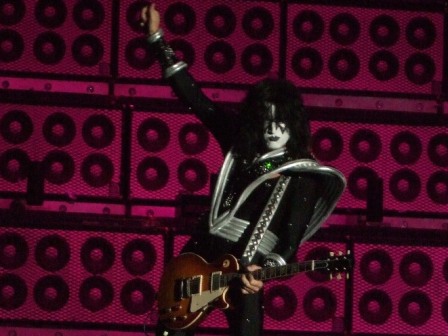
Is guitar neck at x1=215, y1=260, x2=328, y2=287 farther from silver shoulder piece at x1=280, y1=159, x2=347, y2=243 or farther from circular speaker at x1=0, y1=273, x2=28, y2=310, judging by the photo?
circular speaker at x1=0, y1=273, x2=28, y2=310

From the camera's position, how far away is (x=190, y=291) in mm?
3225

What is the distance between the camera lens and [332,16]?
4762 mm

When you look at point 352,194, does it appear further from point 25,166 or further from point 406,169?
point 25,166

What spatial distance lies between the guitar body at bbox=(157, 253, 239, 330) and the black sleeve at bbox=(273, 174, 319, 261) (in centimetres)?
20

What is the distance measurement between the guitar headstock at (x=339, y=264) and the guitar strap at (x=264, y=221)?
0.27 metres

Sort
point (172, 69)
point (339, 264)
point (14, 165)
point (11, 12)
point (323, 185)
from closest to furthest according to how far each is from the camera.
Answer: point (339, 264) < point (323, 185) < point (172, 69) < point (14, 165) < point (11, 12)

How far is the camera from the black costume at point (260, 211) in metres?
3.21

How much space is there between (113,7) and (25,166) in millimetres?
881

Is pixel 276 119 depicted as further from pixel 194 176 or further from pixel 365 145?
pixel 365 145

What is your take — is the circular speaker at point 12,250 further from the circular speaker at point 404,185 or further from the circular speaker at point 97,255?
the circular speaker at point 404,185

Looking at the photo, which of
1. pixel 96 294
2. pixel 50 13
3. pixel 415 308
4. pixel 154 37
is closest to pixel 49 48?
pixel 50 13

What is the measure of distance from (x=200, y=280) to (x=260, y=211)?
1.04ft

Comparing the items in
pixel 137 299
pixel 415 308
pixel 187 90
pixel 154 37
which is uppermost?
pixel 154 37

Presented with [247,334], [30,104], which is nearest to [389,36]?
[30,104]
